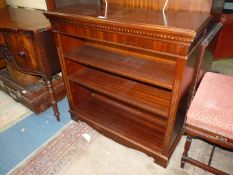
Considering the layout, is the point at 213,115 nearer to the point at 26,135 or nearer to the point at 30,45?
the point at 30,45

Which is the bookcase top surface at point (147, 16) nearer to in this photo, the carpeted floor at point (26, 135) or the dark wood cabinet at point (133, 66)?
the dark wood cabinet at point (133, 66)

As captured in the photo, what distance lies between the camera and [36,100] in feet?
6.82

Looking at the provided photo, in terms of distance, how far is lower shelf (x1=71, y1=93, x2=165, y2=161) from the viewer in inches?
63.6

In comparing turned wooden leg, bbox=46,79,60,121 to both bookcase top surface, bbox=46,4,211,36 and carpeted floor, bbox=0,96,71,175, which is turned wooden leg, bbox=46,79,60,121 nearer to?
carpeted floor, bbox=0,96,71,175

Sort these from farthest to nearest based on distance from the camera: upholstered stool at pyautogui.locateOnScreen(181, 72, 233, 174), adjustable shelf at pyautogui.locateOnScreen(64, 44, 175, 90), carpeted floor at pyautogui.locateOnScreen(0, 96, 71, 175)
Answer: carpeted floor at pyautogui.locateOnScreen(0, 96, 71, 175) < adjustable shelf at pyautogui.locateOnScreen(64, 44, 175, 90) < upholstered stool at pyautogui.locateOnScreen(181, 72, 233, 174)

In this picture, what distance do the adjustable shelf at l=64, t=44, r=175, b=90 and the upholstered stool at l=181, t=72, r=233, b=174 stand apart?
9.3 inches

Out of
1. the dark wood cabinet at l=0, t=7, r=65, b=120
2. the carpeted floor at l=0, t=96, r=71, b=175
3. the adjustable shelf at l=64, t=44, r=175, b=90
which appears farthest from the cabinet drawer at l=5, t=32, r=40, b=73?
the carpeted floor at l=0, t=96, r=71, b=175

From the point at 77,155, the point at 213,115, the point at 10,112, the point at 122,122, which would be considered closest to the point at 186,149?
the point at 213,115

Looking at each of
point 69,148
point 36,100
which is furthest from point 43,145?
point 36,100

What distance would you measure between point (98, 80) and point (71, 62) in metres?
0.28

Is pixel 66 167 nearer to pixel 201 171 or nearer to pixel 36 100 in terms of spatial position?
→ pixel 36 100

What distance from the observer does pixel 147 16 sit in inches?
48.5

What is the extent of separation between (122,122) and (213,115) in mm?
824

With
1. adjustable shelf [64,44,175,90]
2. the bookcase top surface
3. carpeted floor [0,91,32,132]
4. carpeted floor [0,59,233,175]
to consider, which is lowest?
carpeted floor [0,59,233,175]
